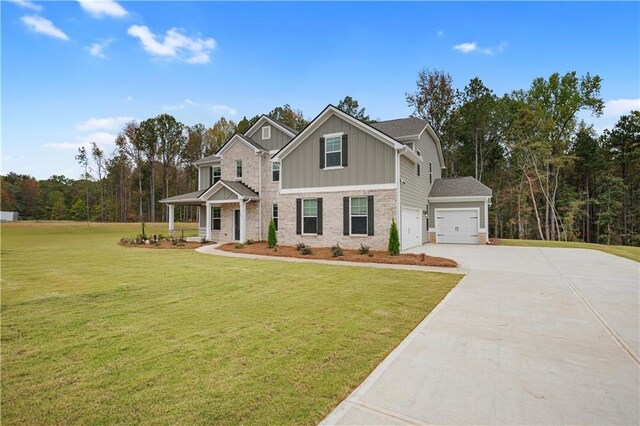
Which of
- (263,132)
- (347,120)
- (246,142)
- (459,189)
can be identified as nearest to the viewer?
(347,120)

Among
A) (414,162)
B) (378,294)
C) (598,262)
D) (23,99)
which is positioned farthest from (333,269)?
(23,99)

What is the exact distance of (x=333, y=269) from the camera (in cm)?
1058

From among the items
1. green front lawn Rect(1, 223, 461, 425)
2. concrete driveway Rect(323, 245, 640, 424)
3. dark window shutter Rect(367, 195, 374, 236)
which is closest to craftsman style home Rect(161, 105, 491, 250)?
dark window shutter Rect(367, 195, 374, 236)

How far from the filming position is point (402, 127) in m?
19.3

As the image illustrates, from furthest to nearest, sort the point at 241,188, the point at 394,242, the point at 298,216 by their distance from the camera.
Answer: the point at 241,188, the point at 298,216, the point at 394,242

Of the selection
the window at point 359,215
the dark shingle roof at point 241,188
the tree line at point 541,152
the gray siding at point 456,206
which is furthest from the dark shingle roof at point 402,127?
the tree line at point 541,152

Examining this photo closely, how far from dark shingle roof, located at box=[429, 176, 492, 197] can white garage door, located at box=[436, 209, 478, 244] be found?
1095 millimetres

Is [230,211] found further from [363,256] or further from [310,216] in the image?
[363,256]

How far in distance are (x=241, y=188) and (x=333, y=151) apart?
7434mm

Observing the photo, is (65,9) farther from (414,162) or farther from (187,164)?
(187,164)

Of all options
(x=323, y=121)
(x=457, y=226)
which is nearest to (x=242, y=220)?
(x=323, y=121)

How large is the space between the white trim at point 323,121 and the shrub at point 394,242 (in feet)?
12.5

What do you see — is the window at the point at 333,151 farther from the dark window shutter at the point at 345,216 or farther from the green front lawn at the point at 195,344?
the green front lawn at the point at 195,344

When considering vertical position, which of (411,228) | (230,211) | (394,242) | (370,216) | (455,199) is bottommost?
(394,242)
